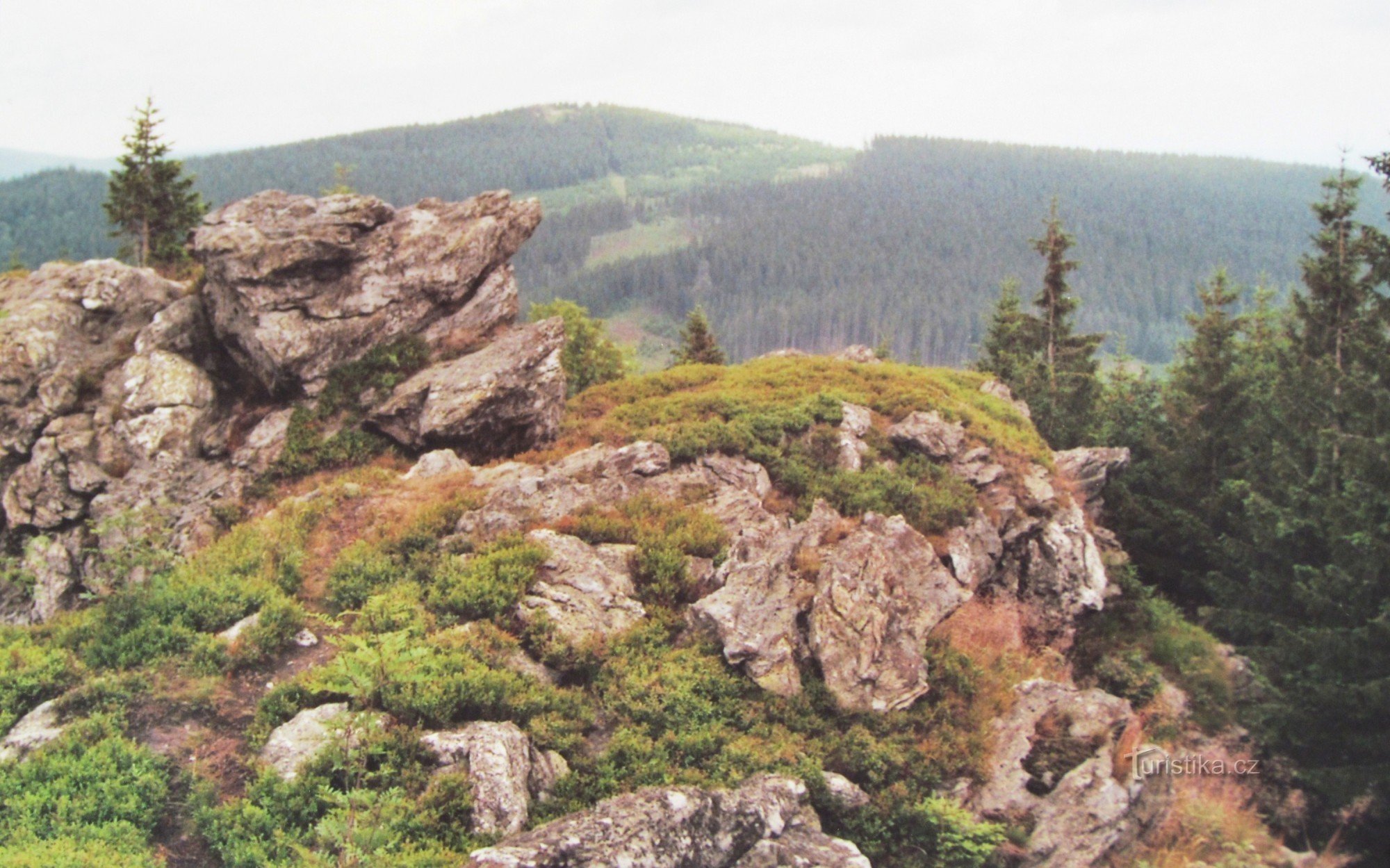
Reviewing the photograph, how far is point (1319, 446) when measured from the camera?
2078 centimetres

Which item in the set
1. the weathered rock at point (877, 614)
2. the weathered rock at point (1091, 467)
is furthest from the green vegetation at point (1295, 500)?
the weathered rock at point (877, 614)

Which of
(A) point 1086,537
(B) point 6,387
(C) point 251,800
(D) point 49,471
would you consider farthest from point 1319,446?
(B) point 6,387

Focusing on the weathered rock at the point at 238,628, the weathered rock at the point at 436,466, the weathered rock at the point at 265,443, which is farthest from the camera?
the weathered rock at the point at 265,443

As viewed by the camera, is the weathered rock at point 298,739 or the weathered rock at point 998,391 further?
the weathered rock at point 998,391

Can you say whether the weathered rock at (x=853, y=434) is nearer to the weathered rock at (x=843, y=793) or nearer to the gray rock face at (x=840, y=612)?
the gray rock face at (x=840, y=612)

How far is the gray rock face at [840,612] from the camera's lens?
11.1m

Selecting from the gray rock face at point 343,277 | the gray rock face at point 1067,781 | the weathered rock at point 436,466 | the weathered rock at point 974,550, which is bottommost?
the gray rock face at point 1067,781

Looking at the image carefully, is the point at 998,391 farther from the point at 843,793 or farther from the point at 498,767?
the point at 498,767

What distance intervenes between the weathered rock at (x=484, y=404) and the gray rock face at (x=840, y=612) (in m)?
7.87

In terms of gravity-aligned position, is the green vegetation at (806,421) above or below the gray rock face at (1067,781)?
above

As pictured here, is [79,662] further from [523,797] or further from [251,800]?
[523,797]

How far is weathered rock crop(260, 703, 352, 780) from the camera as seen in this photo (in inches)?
354

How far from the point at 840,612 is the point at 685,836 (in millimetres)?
→ 4691

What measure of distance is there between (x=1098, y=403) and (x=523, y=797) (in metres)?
40.2
